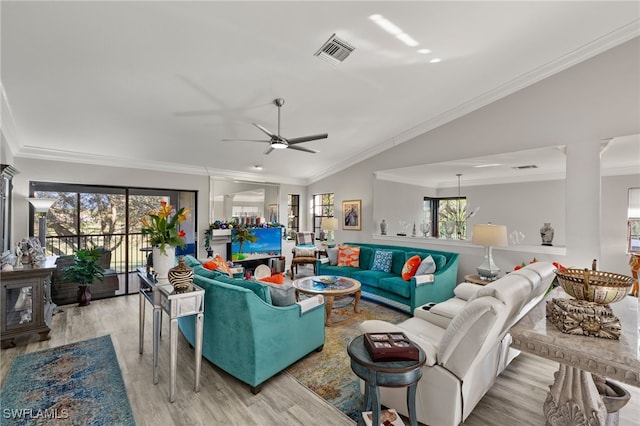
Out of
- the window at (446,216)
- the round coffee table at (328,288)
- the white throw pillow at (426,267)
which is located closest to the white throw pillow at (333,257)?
the round coffee table at (328,288)

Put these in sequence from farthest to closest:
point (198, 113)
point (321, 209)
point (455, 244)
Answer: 1. point (321, 209)
2. point (455, 244)
3. point (198, 113)

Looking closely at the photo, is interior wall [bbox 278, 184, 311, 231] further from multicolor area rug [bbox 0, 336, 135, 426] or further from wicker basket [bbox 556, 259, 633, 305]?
wicker basket [bbox 556, 259, 633, 305]

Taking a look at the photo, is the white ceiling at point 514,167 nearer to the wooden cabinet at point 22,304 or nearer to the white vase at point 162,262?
the white vase at point 162,262

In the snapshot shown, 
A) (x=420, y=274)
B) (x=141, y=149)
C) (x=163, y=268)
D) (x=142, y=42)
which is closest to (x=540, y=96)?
(x=420, y=274)

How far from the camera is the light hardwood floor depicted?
6.71 feet

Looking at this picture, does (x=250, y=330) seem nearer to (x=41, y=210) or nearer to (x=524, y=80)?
(x=41, y=210)

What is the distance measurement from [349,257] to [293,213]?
3171 millimetres

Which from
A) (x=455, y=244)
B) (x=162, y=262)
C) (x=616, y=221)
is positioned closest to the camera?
(x=162, y=262)

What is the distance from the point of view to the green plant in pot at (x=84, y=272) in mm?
4387

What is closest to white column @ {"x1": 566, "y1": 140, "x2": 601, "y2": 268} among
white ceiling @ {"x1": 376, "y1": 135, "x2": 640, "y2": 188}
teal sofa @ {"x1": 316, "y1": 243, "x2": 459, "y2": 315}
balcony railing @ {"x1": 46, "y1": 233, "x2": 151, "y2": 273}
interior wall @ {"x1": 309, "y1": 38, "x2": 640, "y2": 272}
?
interior wall @ {"x1": 309, "y1": 38, "x2": 640, "y2": 272}

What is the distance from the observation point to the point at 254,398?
2.29 metres

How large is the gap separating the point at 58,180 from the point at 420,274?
6118 millimetres

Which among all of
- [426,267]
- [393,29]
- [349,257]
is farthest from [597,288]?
[349,257]

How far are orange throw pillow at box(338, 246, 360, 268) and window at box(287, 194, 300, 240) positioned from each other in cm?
274
